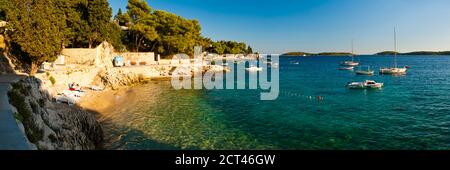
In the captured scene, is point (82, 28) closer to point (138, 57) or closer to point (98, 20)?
point (98, 20)

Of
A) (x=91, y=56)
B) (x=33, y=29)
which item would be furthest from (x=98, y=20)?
(x=33, y=29)

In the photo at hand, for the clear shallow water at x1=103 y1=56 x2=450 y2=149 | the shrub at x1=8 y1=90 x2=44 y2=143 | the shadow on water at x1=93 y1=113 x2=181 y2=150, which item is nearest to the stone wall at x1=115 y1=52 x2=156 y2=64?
the clear shallow water at x1=103 y1=56 x2=450 y2=149

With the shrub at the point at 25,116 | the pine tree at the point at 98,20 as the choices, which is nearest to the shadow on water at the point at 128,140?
the shrub at the point at 25,116

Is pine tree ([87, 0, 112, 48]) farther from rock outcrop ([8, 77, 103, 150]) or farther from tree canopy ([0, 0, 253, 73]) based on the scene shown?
rock outcrop ([8, 77, 103, 150])

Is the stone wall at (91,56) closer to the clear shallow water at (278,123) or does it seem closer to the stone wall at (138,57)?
the stone wall at (138,57)

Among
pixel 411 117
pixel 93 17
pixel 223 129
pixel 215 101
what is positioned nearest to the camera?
pixel 223 129

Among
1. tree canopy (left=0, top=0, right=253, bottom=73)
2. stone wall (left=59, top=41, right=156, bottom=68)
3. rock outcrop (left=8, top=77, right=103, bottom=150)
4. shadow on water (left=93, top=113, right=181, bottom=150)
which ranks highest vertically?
tree canopy (left=0, top=0, right=253, bottom=73)

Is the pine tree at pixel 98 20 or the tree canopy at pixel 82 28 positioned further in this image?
the pine tree at pixel 98 20

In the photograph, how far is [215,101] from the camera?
107 ft
